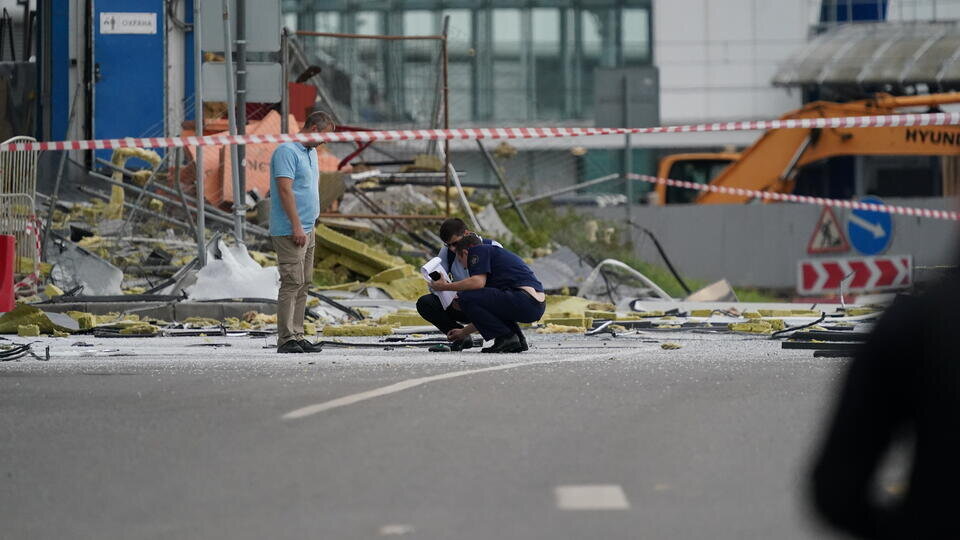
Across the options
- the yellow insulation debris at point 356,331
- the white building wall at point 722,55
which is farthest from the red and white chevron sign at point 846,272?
the white building wall at point 722,55

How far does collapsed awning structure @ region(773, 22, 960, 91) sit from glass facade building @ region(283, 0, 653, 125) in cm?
527

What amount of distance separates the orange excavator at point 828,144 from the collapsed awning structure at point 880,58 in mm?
12344

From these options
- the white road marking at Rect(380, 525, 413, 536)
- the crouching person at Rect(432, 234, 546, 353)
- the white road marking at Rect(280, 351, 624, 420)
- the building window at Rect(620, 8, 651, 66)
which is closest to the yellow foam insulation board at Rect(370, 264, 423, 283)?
the crouching person at Rect(432, 234, 546, 353)

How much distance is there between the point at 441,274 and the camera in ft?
42.2

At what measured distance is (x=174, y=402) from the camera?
9148 mm

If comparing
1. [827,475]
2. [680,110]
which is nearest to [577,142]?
[680,110]

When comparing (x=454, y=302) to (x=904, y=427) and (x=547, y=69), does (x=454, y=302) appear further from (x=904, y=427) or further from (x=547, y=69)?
(x=547, y=69)

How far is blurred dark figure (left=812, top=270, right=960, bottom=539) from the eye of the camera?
2.64 metres

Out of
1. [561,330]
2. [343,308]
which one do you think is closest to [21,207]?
[343,308]

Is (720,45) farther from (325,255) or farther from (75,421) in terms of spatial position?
(75,421)

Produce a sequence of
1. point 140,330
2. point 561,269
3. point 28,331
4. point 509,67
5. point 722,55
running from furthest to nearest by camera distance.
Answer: point 722,55 → point 509,67 → point 561,269 → point 140,330 → point 28,331

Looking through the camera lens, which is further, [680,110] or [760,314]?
[680,110]

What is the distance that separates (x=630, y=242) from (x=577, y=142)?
24467 mm

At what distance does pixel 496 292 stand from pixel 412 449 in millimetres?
5432
